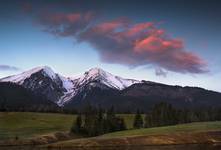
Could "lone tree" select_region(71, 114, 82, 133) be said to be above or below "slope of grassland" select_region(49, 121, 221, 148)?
above

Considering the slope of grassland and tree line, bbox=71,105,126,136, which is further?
tree line, bbox=71,105,126,136

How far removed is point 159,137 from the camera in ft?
431

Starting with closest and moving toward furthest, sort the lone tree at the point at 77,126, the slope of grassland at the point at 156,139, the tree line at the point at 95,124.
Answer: the slope of grassland at the point at 156,139 → the lone tree at the point at 77,126 → the tree line at the point at 95,124

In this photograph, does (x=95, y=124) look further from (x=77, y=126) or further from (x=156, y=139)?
(x=156, y=139)

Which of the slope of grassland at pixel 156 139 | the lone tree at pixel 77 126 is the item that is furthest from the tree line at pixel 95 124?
the slope of grassland at pixel 156 139

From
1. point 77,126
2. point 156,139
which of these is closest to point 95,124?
point 77,126

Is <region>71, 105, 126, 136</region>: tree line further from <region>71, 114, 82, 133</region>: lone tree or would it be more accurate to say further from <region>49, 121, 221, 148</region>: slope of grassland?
<region>49, 121, 221, 148</region>: slope of grassland

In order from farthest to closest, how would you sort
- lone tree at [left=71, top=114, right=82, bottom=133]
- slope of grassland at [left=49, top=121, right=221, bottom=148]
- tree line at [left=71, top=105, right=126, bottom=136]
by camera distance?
tree line at [left=71, top=105, right=126, bottom=136] → lone tree at [left=71, top=114, right=82, bottom=133] → slope of grassland at [left=49, top=121, right=221, bottom=148]

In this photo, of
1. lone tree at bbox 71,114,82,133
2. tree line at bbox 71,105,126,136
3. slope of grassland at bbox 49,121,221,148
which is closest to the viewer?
slope of grassland at bbox 49,121,221,148

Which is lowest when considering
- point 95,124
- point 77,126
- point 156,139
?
point 156,139

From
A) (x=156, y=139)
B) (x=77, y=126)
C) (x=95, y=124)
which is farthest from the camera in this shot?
(x=95, y=124)

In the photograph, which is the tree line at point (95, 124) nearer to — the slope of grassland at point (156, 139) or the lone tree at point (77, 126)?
the lone tree at point (77, 126)

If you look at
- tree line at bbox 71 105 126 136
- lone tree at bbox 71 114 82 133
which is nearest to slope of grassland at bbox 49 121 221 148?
lone tree at bbox 71 114 82 133

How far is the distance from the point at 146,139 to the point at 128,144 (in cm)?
726
